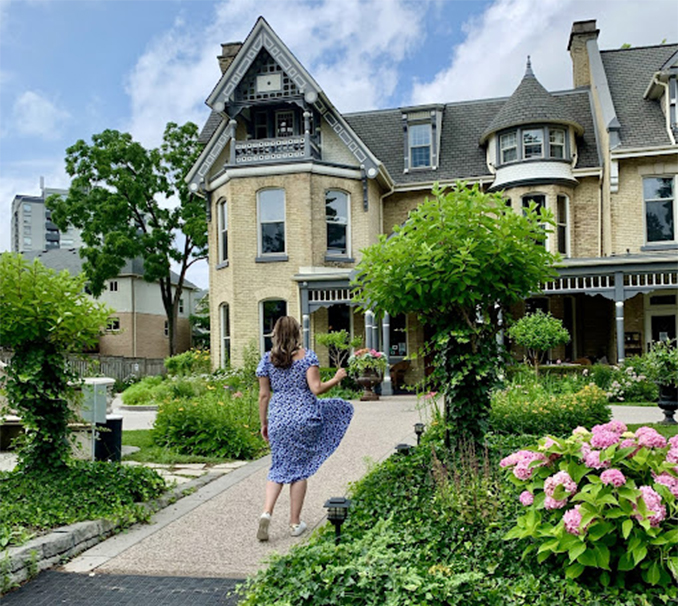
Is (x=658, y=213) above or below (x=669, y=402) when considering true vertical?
above

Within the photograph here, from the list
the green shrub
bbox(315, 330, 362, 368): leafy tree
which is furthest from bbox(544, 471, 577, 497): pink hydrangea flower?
bbox(315, 330, 362, 368): leafy tree

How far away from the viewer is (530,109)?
782 inches

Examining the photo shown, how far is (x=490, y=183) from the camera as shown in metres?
21.3

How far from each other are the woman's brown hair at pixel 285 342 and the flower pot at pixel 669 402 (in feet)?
26.5

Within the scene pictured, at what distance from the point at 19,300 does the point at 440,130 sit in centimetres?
1899

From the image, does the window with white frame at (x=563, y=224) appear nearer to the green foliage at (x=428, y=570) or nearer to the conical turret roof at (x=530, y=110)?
the conical turret roof at (x=530, y=110)

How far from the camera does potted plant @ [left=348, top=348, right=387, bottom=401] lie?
16.6 metres

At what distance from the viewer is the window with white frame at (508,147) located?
20.2m

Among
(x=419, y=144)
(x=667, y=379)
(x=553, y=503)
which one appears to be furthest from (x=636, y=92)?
(x=553, y=503)

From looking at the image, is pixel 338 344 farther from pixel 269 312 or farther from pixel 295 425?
pixel 295 425

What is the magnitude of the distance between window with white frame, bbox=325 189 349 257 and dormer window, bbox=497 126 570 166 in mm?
5325

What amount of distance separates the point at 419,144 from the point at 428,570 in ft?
66.1

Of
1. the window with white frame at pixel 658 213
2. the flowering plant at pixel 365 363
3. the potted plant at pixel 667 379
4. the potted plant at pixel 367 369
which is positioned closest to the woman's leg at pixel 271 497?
the potted plant at pixel 667 379

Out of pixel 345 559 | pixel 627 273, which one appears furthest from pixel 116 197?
pixel 345 559
